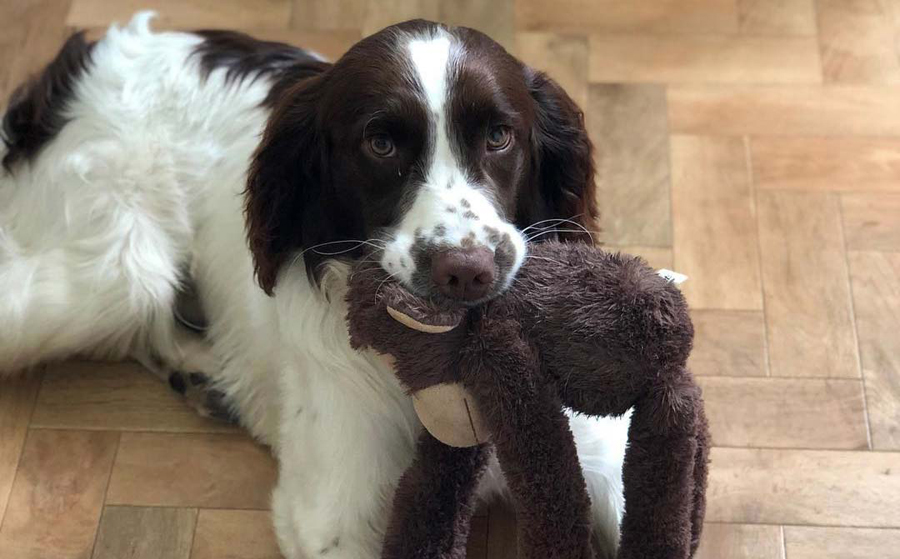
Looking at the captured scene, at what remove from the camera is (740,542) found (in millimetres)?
2475

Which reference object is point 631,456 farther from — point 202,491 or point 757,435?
point 202,491

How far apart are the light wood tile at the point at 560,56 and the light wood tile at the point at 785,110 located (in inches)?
10.4

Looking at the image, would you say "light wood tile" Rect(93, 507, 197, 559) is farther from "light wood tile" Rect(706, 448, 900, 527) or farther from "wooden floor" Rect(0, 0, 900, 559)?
"light wood tile" Rect(706, 448, 900, 527)

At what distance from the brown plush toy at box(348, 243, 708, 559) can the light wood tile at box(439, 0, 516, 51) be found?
167 centimetres

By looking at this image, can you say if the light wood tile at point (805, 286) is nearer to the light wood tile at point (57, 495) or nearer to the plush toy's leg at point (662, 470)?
the plush toy's leg at point (662, 470)

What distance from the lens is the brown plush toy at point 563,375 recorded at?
5.90 ft

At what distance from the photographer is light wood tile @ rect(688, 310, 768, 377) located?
109 inches

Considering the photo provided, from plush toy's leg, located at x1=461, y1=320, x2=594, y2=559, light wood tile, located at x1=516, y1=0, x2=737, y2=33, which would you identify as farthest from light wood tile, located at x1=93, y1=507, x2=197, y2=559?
light wood tile, located at x1=516, y1=0, x2=737, y2=33

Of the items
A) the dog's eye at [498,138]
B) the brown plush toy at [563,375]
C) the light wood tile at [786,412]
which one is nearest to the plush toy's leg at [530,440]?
the brown plush toy at [563,375]

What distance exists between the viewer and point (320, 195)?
2.20 metres

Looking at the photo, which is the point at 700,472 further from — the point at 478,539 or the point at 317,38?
the point at 317,38

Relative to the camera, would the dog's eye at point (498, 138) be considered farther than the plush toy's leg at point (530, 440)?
Yes

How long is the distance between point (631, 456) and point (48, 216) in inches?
61.1

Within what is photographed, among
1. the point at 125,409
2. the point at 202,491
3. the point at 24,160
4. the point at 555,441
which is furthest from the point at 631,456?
the point at 24,160
